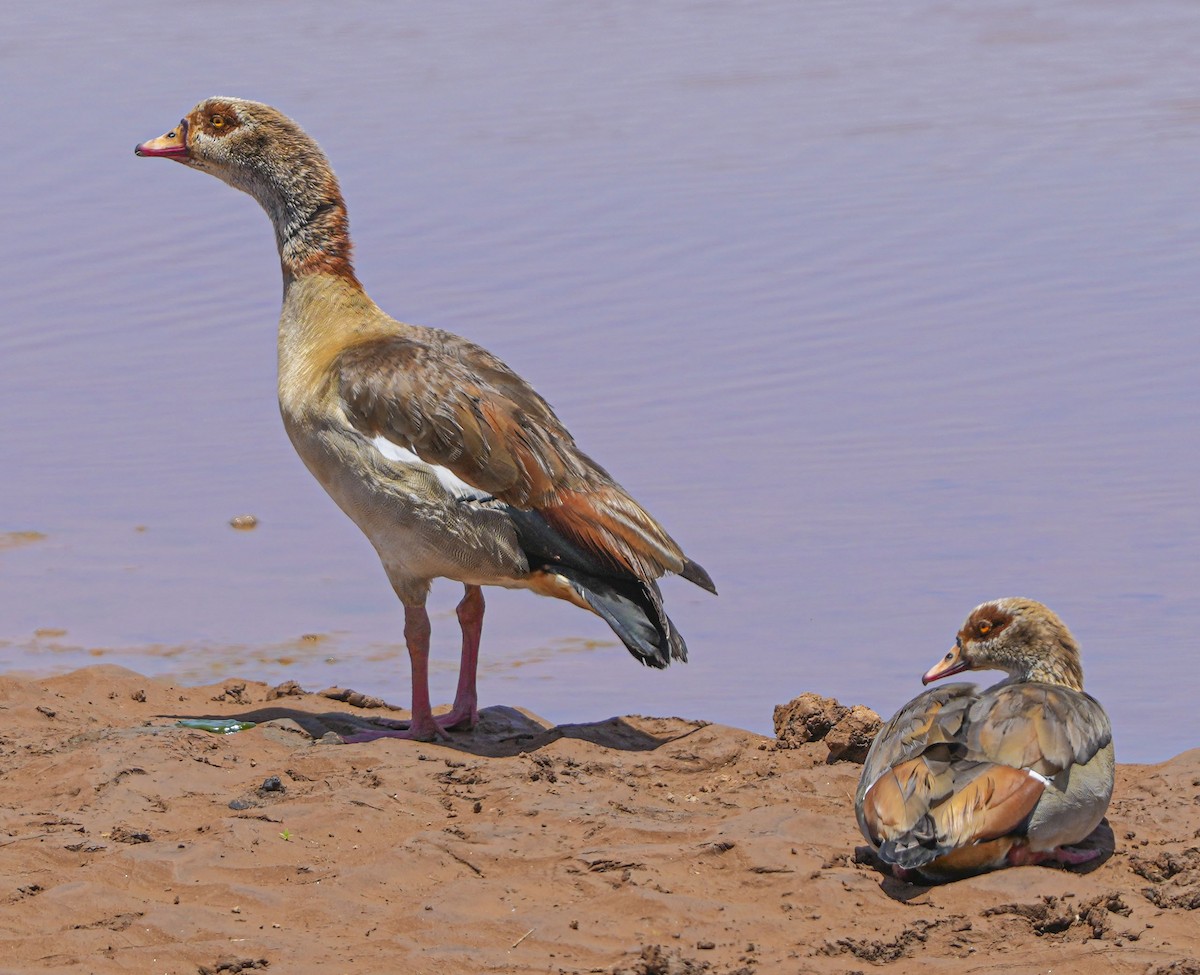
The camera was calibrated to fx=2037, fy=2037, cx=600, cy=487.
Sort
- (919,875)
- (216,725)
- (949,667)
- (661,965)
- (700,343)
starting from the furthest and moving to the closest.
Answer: (700,343) < (216,725) < (949,667) < (919,875) < (661,965)

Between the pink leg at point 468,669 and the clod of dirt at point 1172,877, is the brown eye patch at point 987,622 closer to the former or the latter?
the clod of dirt at point 1172,877

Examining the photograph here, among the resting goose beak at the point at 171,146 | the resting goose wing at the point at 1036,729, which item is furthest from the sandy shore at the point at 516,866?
the resting goose beak at the point at 171,146

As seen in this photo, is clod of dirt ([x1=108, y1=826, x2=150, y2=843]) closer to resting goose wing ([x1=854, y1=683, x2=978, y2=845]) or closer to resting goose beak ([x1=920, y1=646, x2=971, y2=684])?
resting goose wing ([x1=854, y1=683, x2=978, y2=845])

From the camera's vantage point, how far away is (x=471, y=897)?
617 cm

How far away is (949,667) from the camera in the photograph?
7.75 meters

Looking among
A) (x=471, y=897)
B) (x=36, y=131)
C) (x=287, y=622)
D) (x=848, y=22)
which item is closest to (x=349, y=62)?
(x=36, y=131)

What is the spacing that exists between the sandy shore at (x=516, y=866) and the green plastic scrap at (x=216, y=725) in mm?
106

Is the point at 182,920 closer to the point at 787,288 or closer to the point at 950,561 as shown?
the point at 950,561

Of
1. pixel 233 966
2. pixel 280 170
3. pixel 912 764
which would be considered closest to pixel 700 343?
pixel 280 170

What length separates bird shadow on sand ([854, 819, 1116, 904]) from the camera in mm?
6266

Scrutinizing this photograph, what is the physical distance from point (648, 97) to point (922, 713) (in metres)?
13.7

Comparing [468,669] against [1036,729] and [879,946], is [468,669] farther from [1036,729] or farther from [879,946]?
[879,946]

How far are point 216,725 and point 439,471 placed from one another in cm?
140

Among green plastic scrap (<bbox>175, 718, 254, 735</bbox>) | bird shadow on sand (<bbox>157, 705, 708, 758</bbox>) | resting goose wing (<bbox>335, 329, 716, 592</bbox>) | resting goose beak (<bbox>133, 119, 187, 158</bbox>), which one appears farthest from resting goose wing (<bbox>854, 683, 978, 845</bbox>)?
resting goose beak (<bbox>133, 119, 187, 158</bbox>)
